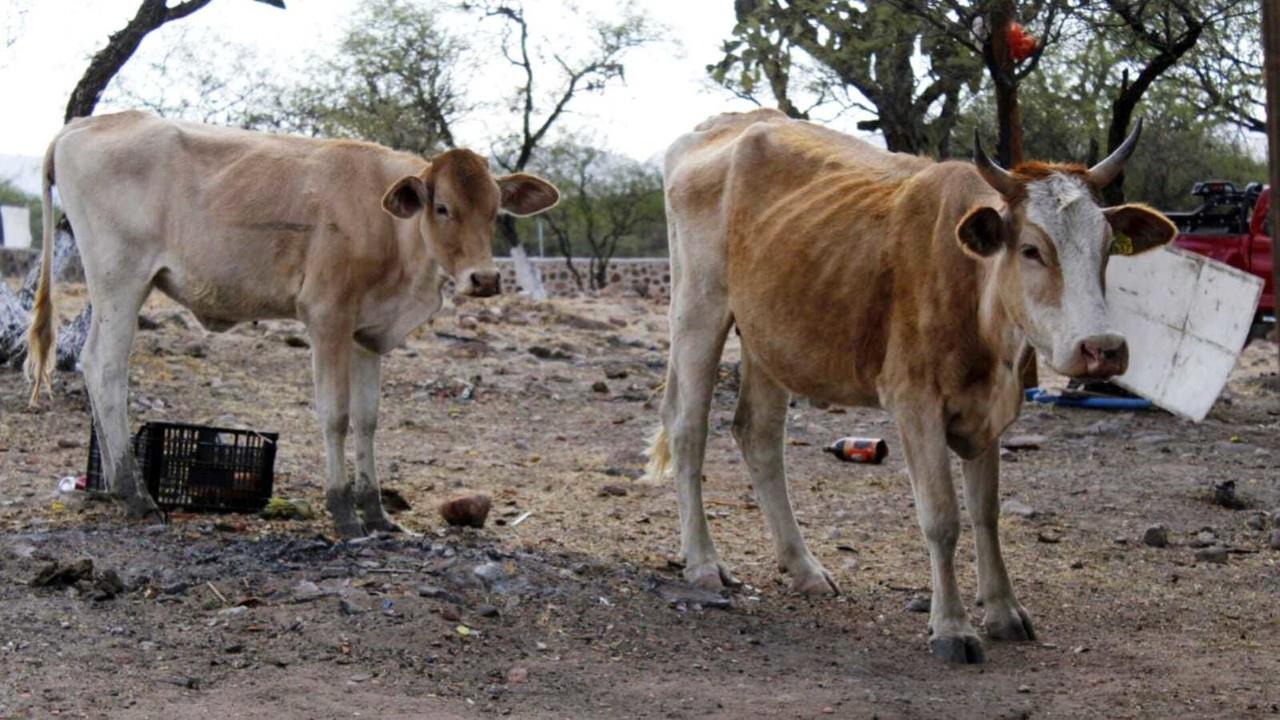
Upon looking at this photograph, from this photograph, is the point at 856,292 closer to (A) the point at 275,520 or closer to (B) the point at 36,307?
(A) the point at 275,520

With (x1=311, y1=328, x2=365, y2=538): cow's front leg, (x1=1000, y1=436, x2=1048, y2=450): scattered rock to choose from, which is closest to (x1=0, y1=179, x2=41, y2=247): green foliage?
(x1=1000, y1=436, x2=1048, y2=450): scattered rock

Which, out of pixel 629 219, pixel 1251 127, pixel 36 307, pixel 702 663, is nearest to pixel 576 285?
pixel 629 219

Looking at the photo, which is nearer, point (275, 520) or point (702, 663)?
point (702, 663)

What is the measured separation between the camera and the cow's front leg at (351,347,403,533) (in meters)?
8.26

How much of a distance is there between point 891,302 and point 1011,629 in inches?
53.5

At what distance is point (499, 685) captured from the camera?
5.79m

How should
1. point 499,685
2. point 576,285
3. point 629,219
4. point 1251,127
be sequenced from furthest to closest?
1. point 629,219
2. point 576,285
3. point 1251,127
4. point 499,685

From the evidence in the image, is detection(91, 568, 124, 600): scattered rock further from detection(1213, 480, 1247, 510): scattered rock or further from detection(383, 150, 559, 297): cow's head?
detection(1213, 480, 1247, 510): scattered rock

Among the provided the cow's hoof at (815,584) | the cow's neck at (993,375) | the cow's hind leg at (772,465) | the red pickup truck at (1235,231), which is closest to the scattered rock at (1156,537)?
the cow's hind leg at (772,465)

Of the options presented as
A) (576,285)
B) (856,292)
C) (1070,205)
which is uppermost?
(1070,205)

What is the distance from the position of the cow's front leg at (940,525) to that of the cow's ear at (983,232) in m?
0.68

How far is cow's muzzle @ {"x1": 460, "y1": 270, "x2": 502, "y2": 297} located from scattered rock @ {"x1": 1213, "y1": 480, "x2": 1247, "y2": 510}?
175 inches

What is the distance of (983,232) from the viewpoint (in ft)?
19.9

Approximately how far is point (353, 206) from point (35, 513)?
2.15 m
